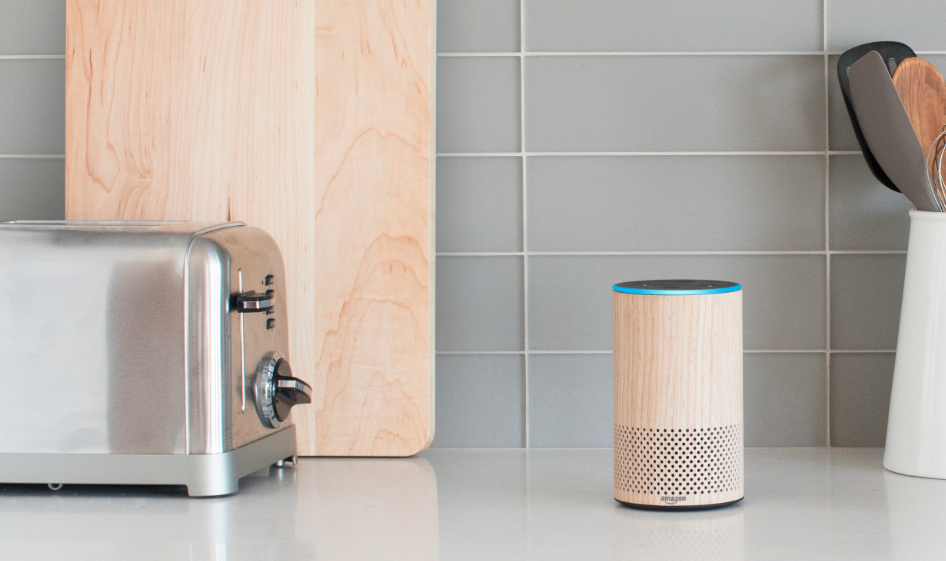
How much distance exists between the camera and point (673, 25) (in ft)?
3.27

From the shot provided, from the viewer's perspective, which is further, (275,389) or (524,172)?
(524,172)

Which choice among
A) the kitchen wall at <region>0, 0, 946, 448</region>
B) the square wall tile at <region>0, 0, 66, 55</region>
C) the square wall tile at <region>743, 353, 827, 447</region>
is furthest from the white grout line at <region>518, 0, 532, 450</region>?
the square wall tile at <region>0, 0, 66, 55</region>

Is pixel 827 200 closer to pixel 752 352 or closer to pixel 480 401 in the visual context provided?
pixel 752 352

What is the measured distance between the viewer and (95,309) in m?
0.77

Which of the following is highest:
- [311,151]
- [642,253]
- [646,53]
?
[646,53]

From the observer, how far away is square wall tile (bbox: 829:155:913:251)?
99cm

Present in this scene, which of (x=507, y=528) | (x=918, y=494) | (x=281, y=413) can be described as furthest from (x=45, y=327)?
(x=918, y=494)

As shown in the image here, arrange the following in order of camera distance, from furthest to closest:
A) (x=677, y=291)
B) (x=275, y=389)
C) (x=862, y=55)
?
(x=862, y=55)
(x=275, y=389)
(x=677, y=291)

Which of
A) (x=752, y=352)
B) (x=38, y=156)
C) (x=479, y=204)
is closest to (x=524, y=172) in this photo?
(x=479, y=204)

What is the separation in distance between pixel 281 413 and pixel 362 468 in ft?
0.39

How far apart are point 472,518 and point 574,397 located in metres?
0.30

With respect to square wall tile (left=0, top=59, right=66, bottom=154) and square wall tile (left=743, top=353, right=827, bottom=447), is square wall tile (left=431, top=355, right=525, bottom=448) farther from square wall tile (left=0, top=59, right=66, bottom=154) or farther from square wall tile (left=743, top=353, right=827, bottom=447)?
square wall tile (left=0, top=59, right=66, bottom=154)

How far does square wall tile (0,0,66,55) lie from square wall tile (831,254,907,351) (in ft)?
2.97

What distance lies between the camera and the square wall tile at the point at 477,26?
3.31ft
